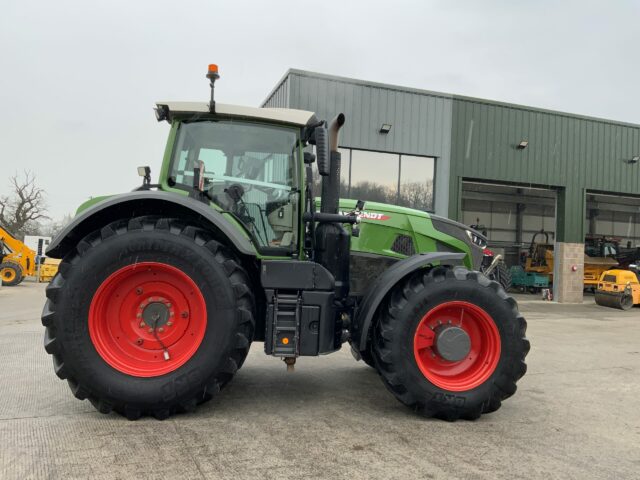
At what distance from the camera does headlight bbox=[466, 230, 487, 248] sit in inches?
206

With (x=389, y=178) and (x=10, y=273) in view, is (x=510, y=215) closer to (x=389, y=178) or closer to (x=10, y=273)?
(x=389, y=178)

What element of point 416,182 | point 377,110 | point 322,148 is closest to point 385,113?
point 377,110

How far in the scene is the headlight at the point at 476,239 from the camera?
524cm

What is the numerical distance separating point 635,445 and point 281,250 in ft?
9.67

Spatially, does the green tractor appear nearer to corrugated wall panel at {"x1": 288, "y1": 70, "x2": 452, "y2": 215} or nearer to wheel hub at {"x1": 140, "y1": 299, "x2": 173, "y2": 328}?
wheel hub at {"x1": 140, "y1": 299, "x2": 173, "y2": 328}

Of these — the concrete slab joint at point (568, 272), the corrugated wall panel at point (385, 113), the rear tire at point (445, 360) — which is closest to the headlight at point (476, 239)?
the rear tire at point (445, 360)

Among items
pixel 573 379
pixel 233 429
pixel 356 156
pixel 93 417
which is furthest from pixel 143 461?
pixel 356 156

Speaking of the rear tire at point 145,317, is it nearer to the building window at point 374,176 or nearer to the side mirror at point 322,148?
the side mirror at point 322,148

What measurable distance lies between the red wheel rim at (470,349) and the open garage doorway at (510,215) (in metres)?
21.8

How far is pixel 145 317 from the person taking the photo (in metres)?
3.71

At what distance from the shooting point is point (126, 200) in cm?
356

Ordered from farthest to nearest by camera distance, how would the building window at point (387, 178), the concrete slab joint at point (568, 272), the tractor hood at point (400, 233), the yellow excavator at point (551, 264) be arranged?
the yellow excavator at point (551, 264) < the concrete slab joint at point (568, 272) < the building window at point (387, 178) < the tractor hood at point (400, 233)

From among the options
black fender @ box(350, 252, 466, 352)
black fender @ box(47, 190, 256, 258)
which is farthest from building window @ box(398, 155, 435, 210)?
black fender @ box(47, 190, 256, 258)

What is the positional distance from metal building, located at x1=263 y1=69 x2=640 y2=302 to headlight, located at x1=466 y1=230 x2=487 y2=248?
8213 mm
